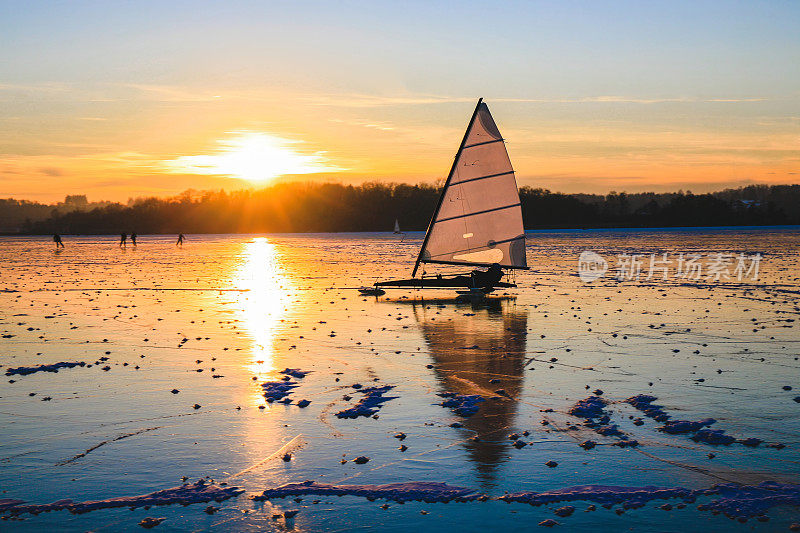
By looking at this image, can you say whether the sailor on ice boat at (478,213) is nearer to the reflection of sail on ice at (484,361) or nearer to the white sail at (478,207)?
the white sail at (478,207)

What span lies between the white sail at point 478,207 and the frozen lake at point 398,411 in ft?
25.8

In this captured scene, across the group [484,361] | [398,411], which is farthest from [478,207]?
[398,411]

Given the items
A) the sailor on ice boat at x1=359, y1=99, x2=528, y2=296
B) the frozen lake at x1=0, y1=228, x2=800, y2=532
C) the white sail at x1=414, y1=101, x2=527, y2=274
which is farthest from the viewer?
the white sail at x1=414, y1=101, x2=527, y2=274

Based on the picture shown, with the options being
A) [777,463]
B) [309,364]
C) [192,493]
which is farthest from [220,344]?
[777,463]

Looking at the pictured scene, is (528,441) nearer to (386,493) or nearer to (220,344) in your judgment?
(386,493)

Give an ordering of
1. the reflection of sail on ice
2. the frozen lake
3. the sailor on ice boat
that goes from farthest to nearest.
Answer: the sailor on ice boat → the reflection of sail on ice → the frozen lake

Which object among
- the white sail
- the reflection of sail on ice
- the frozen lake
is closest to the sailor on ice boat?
the white sail

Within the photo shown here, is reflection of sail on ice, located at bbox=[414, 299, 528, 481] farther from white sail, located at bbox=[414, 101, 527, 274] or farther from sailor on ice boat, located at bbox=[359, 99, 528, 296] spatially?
white sail, located at bbox=[414, 101, 527, 274]

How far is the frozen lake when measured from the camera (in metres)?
8.78

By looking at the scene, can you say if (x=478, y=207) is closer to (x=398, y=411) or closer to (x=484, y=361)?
(x=484, y=361)

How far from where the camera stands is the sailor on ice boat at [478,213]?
34.1m

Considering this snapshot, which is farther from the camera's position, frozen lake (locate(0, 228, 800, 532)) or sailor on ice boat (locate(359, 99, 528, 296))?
sailor on ice boat (locate(359, 99, 528, 296))

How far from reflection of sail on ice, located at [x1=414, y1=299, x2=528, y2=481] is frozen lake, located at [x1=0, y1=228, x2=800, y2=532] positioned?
9cm

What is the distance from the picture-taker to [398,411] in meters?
13.0
